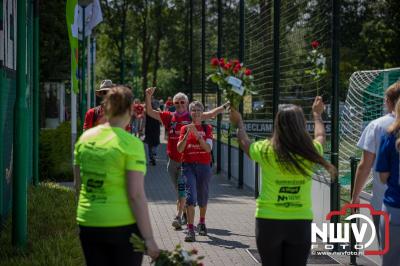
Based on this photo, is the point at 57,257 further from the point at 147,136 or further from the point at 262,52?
the point at 147,136

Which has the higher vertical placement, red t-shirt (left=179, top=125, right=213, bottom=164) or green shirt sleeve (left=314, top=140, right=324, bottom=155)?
green shirt sleeve (left=314, top=140, right=324, bottom=155)

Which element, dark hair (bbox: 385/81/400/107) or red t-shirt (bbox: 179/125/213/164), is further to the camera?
red t-shirt (bbox: 179/125/213/164)

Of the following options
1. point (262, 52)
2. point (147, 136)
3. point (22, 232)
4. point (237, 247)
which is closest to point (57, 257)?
point (22, 232)

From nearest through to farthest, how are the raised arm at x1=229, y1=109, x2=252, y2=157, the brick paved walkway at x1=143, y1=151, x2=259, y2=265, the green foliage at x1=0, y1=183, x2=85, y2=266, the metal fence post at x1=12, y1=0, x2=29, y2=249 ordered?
the raised arm at x1=229, y1=109, x2=252, y2=157 < the green foliage at x1=0, y1=183, x2=85, y2=266 < the metal fence post at x1=12, y1=0, x2=29, y2=249 < the brick paved walkway at x1=143, y1=151, x2=259, y2=265

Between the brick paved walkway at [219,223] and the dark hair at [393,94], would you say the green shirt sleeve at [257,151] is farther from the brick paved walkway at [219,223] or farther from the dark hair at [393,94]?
the brick paved walkway at [219,223]

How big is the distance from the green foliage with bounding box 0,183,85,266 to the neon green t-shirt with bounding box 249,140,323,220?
9.07 feet

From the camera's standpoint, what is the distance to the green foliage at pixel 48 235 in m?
7.02

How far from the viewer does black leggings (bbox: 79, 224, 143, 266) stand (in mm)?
4242

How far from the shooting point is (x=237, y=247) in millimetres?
8672

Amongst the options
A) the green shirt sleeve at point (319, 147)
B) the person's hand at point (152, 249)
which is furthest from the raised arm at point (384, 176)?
the person's hand at point (152, 249)

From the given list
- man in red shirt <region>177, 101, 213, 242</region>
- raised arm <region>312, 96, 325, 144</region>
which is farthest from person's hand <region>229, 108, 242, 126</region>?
man in red shirt <region>177, 101, 213, 242</region>

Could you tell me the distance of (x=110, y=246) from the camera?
429 cm

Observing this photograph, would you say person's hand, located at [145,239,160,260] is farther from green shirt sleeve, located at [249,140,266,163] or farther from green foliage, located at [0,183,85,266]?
green foliage, located at [0,183,85,266]

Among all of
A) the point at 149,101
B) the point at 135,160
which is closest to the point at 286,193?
the point at 135,160
